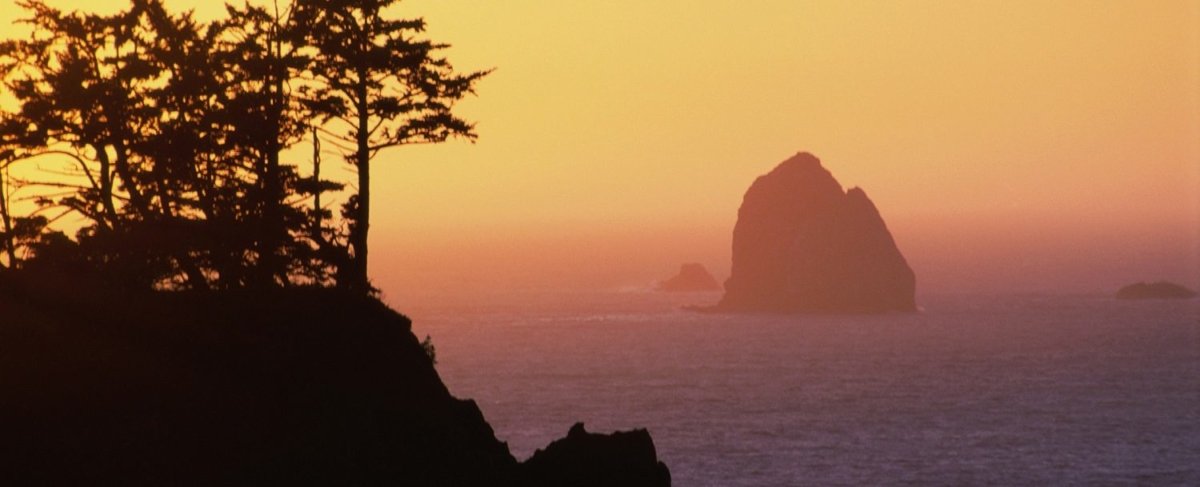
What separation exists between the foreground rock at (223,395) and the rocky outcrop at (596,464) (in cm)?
146

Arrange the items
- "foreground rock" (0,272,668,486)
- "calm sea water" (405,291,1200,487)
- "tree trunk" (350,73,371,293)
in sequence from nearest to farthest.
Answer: "foreground rock" (0,272,668,486) → "tree trunk" (350,73,371,293) → "calm sea water" (405,291,1200,487)

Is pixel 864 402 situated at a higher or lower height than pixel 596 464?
lower

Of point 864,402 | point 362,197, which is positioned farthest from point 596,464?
point 864,402

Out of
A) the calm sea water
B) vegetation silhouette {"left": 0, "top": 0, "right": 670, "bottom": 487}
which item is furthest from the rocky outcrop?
the calm sea water

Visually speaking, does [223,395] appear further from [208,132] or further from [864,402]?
[864,402]

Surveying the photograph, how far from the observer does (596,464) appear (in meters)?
36.2

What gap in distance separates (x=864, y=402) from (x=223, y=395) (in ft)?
307

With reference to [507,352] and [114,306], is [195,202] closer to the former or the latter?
[114,306]

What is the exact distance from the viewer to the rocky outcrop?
118 feet

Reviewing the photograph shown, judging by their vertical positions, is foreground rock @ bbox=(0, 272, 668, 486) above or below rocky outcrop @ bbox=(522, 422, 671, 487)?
above

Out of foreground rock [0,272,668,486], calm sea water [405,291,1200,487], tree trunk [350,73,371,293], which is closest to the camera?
foreground rock [0,272,668,486]

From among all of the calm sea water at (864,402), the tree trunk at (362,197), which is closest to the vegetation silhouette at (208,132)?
the tree trunk at (362,197)

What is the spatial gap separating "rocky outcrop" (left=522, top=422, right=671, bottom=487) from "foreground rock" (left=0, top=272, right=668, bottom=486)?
146 centimetres

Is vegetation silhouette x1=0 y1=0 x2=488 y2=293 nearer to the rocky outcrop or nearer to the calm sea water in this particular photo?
the rocky outcrop
